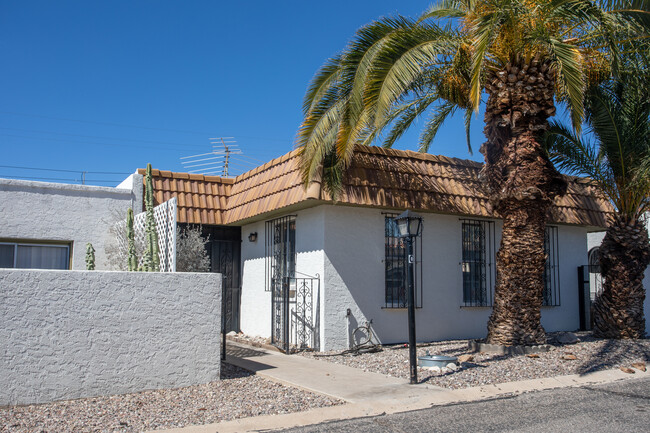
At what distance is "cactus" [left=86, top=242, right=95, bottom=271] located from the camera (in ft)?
36.9

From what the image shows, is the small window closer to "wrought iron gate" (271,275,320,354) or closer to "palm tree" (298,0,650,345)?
"wrought iron gate" (271,275,320,354)

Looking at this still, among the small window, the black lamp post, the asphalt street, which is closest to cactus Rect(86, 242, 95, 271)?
the small window

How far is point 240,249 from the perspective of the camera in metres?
15.2

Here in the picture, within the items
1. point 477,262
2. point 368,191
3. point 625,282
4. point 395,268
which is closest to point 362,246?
point 395,268

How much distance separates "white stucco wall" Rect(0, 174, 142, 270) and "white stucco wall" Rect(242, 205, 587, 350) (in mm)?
3518

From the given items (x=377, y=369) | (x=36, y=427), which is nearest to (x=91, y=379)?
(x=36, y=427)

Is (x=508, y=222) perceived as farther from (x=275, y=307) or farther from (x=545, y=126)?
(x=275, y=307)

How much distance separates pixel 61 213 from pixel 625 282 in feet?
39.3

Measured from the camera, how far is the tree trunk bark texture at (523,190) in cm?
1065

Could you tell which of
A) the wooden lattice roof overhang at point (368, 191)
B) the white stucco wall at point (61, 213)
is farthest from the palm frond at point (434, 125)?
the white stucco wall at point (61, 213)

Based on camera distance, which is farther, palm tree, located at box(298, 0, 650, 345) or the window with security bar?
the window with security bar

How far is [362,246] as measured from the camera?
12188 millimetres

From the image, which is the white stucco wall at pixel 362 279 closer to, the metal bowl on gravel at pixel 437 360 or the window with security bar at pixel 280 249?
the window with security bar at pixel 280 249

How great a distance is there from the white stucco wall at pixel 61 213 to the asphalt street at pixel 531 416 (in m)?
7.92
